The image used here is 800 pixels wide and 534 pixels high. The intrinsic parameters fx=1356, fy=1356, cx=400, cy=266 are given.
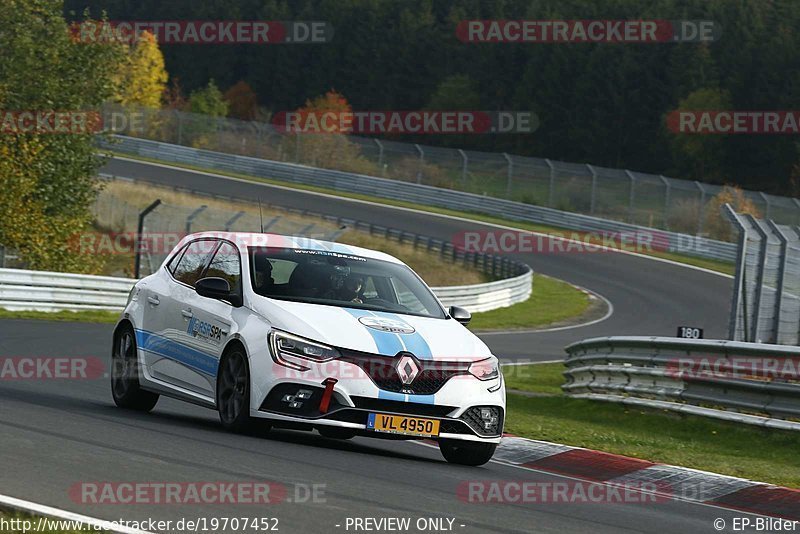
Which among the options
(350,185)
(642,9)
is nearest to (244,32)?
(642,9)

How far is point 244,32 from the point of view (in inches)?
4569

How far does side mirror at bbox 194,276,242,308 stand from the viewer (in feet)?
33.7

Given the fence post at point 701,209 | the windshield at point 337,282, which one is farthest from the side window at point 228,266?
the fence post at point 701,209

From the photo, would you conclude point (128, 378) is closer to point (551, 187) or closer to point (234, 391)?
point (234, 391)

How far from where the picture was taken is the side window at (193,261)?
11.3 m

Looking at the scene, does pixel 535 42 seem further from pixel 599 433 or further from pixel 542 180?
pixel 599 433

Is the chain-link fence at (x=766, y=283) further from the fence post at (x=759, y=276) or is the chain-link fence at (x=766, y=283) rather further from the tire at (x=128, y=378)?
the tire at (x=128, y=378)

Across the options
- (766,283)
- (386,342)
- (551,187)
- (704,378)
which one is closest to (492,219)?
(551,187)

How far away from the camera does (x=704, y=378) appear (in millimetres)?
14508

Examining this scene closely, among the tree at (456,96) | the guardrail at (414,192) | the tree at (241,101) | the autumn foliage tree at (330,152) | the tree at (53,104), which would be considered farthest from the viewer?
the tree at (241,101)

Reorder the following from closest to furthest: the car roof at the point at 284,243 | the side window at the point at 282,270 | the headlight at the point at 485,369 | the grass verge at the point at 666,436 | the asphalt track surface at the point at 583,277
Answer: the headlight at the point at 485,369 → the side window at the point at 282,270 → the car roof at the point at 284,243 → the grass verge at the point at 666,436 → the asphalt track surface at the point at 583,277

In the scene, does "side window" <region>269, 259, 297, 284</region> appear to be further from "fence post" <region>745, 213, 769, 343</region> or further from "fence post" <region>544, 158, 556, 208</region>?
"fence post" <region>544, 158, 556, 208</region>

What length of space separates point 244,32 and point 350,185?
59.0m

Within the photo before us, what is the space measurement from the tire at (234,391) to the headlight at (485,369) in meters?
1.64
